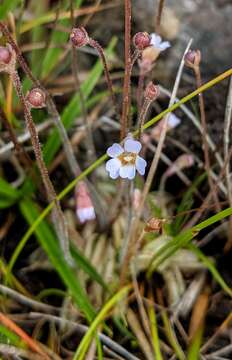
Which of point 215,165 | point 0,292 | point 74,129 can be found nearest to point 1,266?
point 0,292

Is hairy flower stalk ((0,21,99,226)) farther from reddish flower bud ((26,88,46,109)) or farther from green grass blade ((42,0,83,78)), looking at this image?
green grass blade ((42,0,83,78))

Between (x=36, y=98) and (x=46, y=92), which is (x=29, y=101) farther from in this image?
(x=46, y=92)

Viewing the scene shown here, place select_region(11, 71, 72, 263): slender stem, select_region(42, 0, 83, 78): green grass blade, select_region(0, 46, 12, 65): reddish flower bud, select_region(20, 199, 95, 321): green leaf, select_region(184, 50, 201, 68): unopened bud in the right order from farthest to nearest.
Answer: select_region(42, 0, 83, 78): green grass blade, select_region(20, 199, 95, 321): green leaf, select_region(184, 50, 201, 68): unopened bud, select_region(11, 71, 72, 263): slender stem, select_region(0, 46, 12, 65): reddish flower bud

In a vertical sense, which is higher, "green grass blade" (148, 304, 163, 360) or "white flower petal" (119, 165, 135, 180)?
"white flower petal" (119, 165, 135, 180)

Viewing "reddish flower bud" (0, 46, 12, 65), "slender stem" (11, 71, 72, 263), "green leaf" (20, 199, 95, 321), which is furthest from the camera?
"green leaf" (20, 199, 95, 321)

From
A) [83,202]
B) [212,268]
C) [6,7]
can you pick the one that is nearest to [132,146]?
[83,202]

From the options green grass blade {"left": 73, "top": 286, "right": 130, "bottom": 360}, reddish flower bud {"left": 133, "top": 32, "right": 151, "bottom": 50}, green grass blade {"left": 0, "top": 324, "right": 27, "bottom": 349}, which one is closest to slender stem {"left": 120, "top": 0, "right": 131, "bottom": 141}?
reddish flower bud {"left": 133, "top": 32, "right": 151, "bottom": 50}

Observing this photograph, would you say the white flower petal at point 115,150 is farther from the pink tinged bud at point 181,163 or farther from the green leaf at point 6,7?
the green leaf at point 6,7
